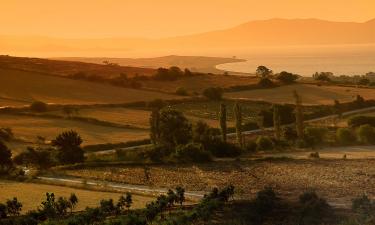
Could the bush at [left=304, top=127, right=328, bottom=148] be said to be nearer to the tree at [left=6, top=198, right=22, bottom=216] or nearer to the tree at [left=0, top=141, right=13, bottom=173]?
the tree at [left=0, top=141, right=13, bottom=173]

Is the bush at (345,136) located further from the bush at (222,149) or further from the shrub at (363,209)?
the shrub at (363,209)

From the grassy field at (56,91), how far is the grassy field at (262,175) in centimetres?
4476

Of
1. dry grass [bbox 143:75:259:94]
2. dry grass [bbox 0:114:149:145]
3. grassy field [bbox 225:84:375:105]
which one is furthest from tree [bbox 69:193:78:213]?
dry grass [bbox 143:75:259:94]

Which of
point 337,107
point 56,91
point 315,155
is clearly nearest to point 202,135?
point 315,155

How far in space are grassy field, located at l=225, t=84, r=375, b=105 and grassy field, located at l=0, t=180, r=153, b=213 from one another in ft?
211

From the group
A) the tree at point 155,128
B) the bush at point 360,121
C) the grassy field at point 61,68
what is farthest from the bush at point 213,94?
the tree at point 155,128

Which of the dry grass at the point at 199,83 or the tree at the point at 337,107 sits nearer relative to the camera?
the tree at the point at 337,107

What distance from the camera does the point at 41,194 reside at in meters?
48.5

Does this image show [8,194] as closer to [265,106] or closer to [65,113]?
[65,113]

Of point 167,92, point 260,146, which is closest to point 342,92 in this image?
point 167,92

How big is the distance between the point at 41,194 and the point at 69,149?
16955mm

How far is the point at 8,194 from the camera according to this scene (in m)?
48.8

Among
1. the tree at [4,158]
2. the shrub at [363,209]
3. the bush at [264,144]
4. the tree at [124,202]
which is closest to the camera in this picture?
the shrub at [363,209]

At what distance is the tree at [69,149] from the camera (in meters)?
64.9
